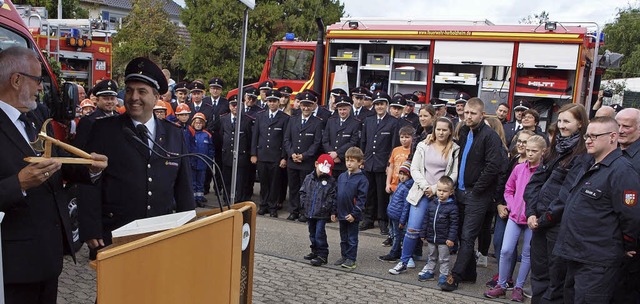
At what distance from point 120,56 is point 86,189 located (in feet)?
65.3

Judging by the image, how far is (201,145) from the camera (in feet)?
30.1

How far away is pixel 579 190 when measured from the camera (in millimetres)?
4113

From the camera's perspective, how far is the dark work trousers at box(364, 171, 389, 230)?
8.21 meters

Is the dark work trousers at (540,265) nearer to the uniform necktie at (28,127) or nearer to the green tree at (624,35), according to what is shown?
the uniform necktie at (28,127)

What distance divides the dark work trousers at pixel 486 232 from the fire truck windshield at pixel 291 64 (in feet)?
22.6

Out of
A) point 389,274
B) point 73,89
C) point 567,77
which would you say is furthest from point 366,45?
point 73,89

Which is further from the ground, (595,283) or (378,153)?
(378,153)

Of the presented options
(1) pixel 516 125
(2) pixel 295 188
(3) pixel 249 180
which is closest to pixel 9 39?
(2) pixel 295 188

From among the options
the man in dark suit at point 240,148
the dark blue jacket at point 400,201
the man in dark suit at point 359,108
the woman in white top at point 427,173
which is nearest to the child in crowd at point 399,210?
the dark blue jacket at point 400,201

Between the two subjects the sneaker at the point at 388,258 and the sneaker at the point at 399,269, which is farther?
the sneaker at the point at 388,258

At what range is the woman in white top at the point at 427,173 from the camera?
6.11m

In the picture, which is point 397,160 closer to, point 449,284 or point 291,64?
point 449,284

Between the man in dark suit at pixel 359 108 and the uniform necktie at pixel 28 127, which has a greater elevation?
the man in dark suit at pixel 359 108

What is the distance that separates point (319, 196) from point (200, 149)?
349 cm
